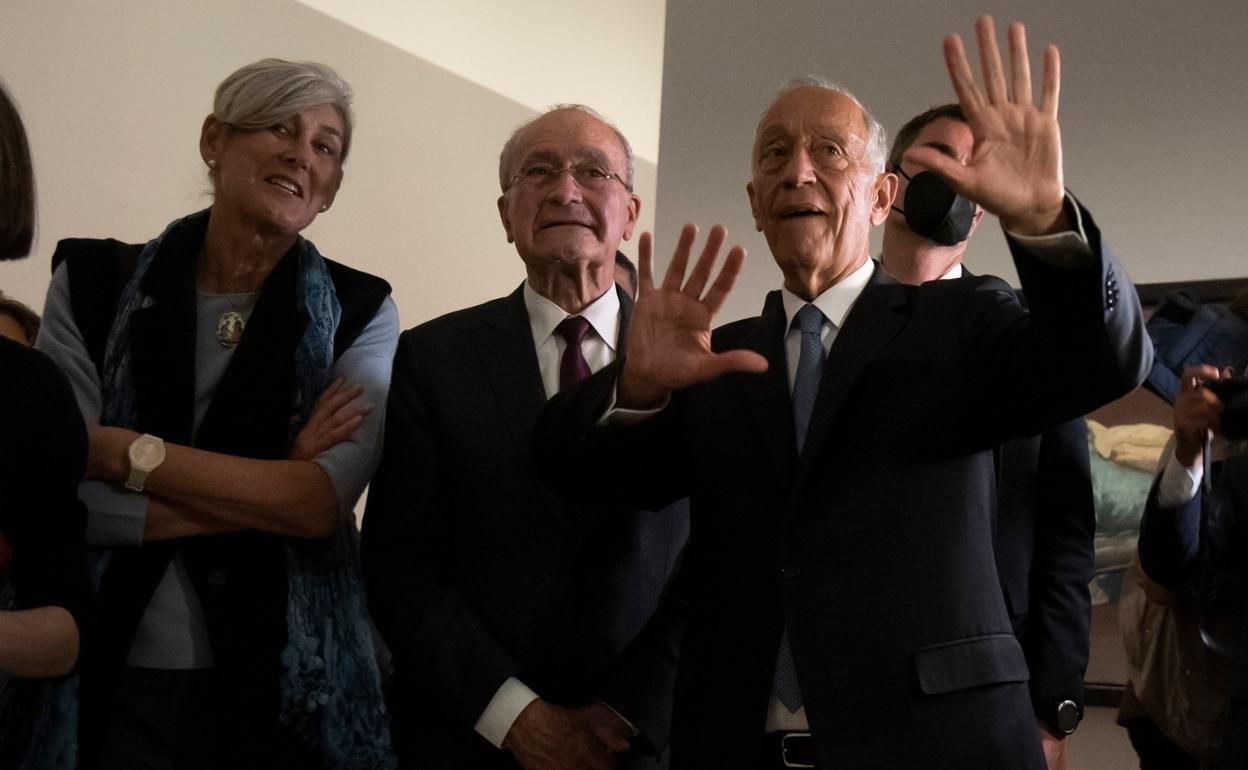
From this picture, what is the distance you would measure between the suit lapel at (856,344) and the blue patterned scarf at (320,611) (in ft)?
3.19

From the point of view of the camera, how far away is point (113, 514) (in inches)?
86.4

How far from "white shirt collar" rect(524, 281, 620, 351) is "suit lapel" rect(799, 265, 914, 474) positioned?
2.17 feet

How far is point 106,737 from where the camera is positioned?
214cm

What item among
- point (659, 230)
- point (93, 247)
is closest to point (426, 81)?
point (659, 230)

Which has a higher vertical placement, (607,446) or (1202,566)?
(607,446)

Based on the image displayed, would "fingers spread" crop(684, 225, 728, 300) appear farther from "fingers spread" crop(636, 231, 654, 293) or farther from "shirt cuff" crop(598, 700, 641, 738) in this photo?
"shirt cuff" crop(598, 700, 641, 738)

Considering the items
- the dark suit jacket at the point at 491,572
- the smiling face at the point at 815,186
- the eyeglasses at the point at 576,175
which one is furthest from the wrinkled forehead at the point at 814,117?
the dark suit jacket at the point at 491,572

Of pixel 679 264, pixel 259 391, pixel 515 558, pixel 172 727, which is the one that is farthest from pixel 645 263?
pixel 172 727

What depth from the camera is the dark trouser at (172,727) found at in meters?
2.15

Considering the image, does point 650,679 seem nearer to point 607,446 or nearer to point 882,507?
point 607,446

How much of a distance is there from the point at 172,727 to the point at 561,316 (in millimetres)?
982

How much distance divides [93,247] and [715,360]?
1.33m

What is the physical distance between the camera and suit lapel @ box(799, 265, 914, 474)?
5.85 feet

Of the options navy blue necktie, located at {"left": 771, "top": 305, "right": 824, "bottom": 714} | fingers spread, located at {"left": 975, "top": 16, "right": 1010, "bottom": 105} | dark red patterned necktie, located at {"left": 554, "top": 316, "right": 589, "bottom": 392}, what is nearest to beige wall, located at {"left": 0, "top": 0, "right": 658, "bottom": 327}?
dark red patterned necktie, located at {"left": 554, "top": 316, "right": 589, "bottom": 392}
